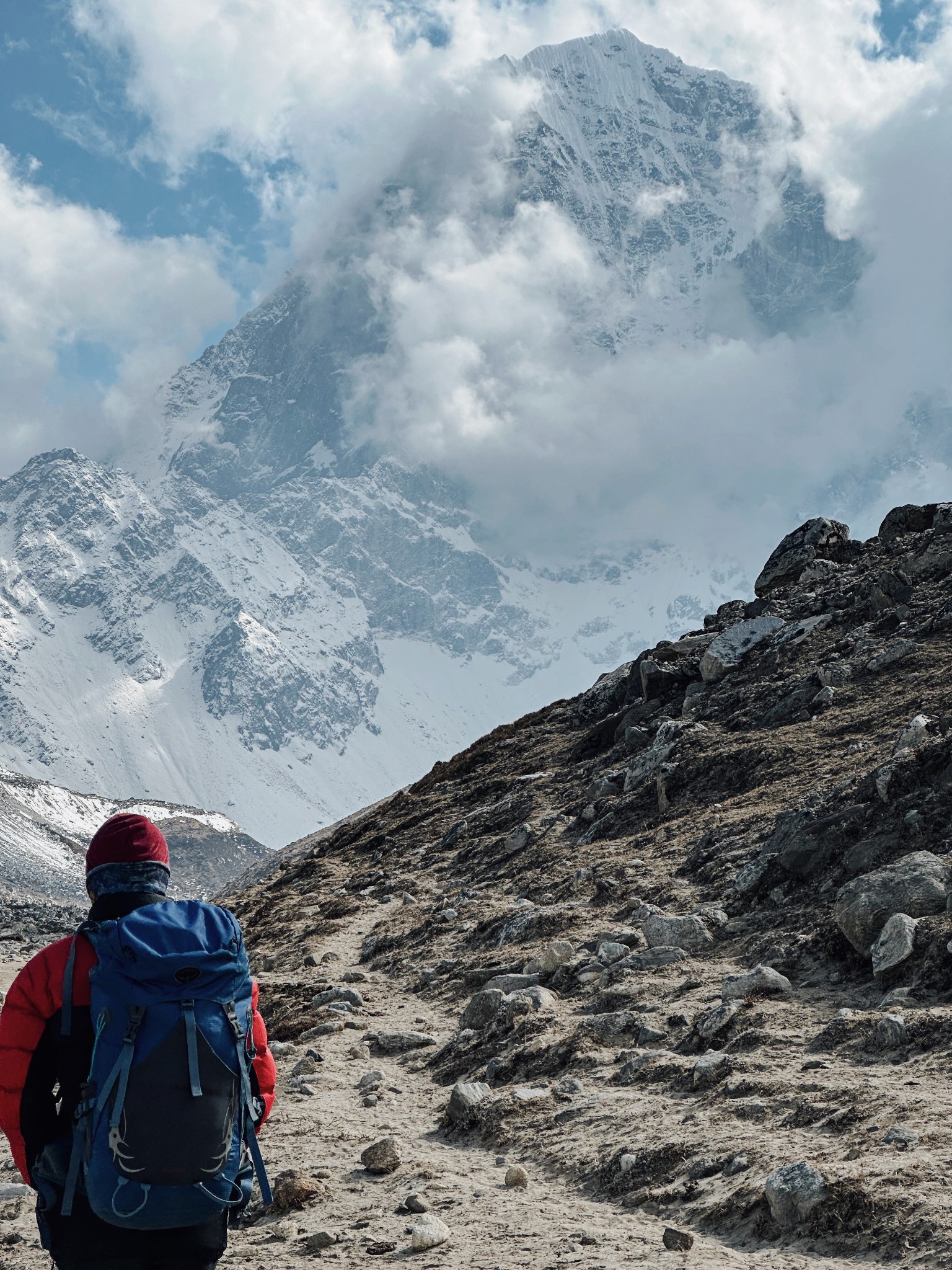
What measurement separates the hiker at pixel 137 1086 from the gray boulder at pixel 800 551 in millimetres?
28655

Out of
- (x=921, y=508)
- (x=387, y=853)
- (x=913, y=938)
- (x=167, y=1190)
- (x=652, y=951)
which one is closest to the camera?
(x=167, y=1190)

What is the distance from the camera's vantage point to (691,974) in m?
10.4

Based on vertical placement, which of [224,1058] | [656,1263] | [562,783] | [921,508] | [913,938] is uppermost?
[921,508]

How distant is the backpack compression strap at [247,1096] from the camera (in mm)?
4852

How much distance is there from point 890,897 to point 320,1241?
5.34 m

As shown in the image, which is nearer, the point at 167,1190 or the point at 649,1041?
the point at 167,1190

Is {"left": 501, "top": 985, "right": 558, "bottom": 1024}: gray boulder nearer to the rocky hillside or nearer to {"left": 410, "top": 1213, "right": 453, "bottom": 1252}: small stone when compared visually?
the rocky hillside

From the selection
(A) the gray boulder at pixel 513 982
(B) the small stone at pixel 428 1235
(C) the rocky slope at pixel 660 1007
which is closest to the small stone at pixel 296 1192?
(C) the rocky slope at pixel 660 1007

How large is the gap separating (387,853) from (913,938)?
15649 mm

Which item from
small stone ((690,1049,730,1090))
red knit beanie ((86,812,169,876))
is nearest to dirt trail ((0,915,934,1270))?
small stone ((690,1049,730,1090))

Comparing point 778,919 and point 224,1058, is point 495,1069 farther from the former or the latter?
point 224,1058

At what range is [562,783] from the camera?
22000 mm

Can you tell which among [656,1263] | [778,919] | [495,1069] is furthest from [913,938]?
[656,1263]

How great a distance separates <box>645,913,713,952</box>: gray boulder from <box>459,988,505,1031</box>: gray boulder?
161 cm
